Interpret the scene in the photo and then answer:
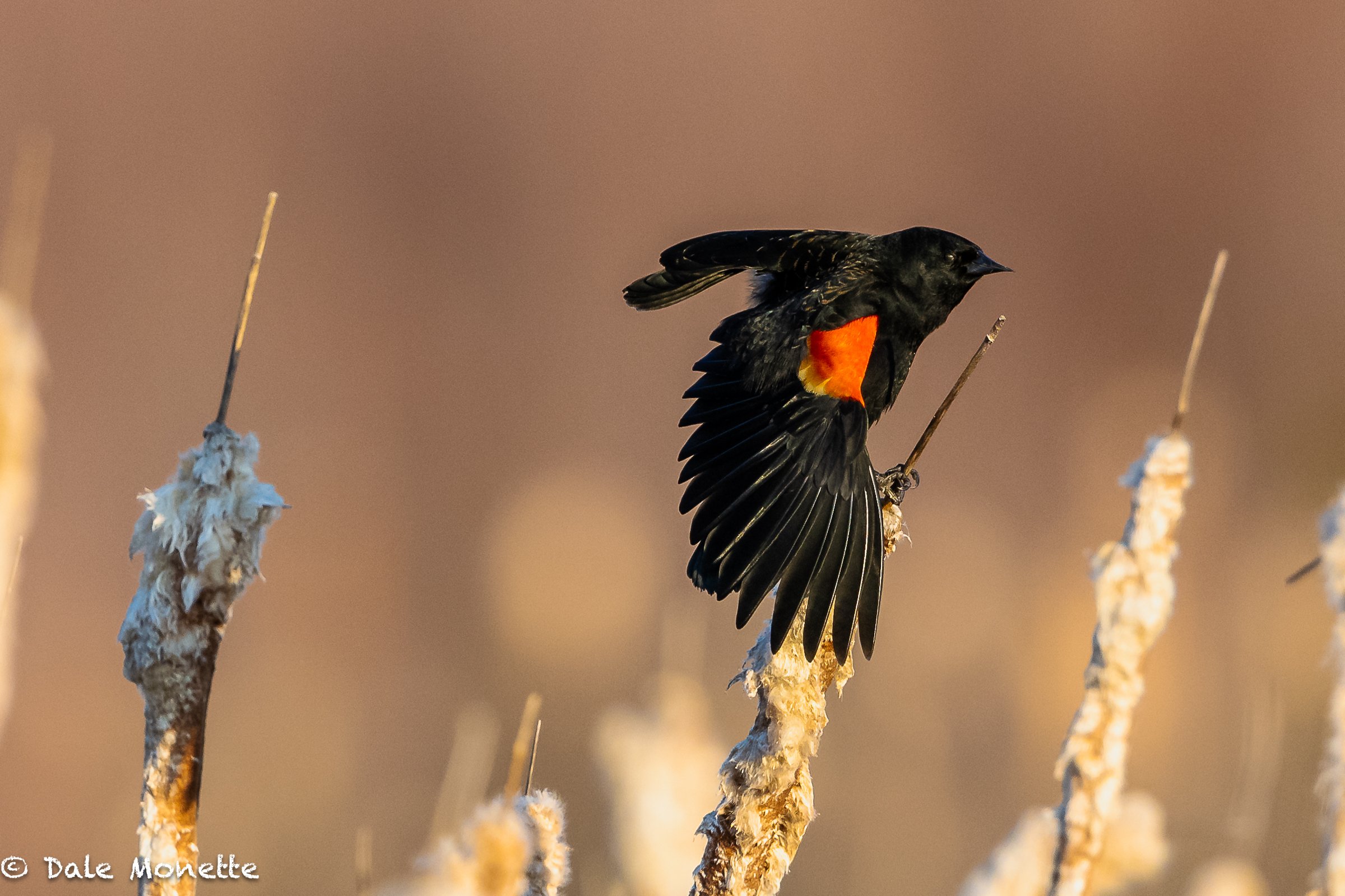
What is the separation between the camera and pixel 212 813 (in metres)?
2.26

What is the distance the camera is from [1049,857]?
28.3 inches

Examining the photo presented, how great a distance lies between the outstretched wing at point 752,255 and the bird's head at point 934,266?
0.06 meters

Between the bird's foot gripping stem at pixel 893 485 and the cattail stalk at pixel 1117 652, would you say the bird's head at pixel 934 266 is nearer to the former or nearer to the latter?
the bird's foot gripping stem at pixel 893 485

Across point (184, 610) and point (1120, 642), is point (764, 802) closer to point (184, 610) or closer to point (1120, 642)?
point (1120, 642)

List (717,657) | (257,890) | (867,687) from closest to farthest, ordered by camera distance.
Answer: (257,890), (867,687), (717,657)

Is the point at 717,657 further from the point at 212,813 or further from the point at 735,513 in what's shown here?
the point at 735,513

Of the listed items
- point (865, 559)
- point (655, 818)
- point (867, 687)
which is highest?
point (867, 687)

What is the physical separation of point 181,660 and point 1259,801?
0.71 m

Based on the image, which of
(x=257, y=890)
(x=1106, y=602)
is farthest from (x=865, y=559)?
(x=257, y=890)

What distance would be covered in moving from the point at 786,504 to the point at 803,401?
0.52ft

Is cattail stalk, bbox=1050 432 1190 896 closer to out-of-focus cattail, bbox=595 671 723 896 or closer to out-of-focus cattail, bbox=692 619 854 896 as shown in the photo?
out-of-focus cattail, bbox=692 619 854 896

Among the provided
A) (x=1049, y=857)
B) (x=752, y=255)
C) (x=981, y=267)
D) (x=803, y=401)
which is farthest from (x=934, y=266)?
(x=1049, y=857)

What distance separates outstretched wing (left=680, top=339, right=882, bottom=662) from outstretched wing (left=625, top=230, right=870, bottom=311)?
239 mm

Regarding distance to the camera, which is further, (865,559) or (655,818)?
(655,818)
